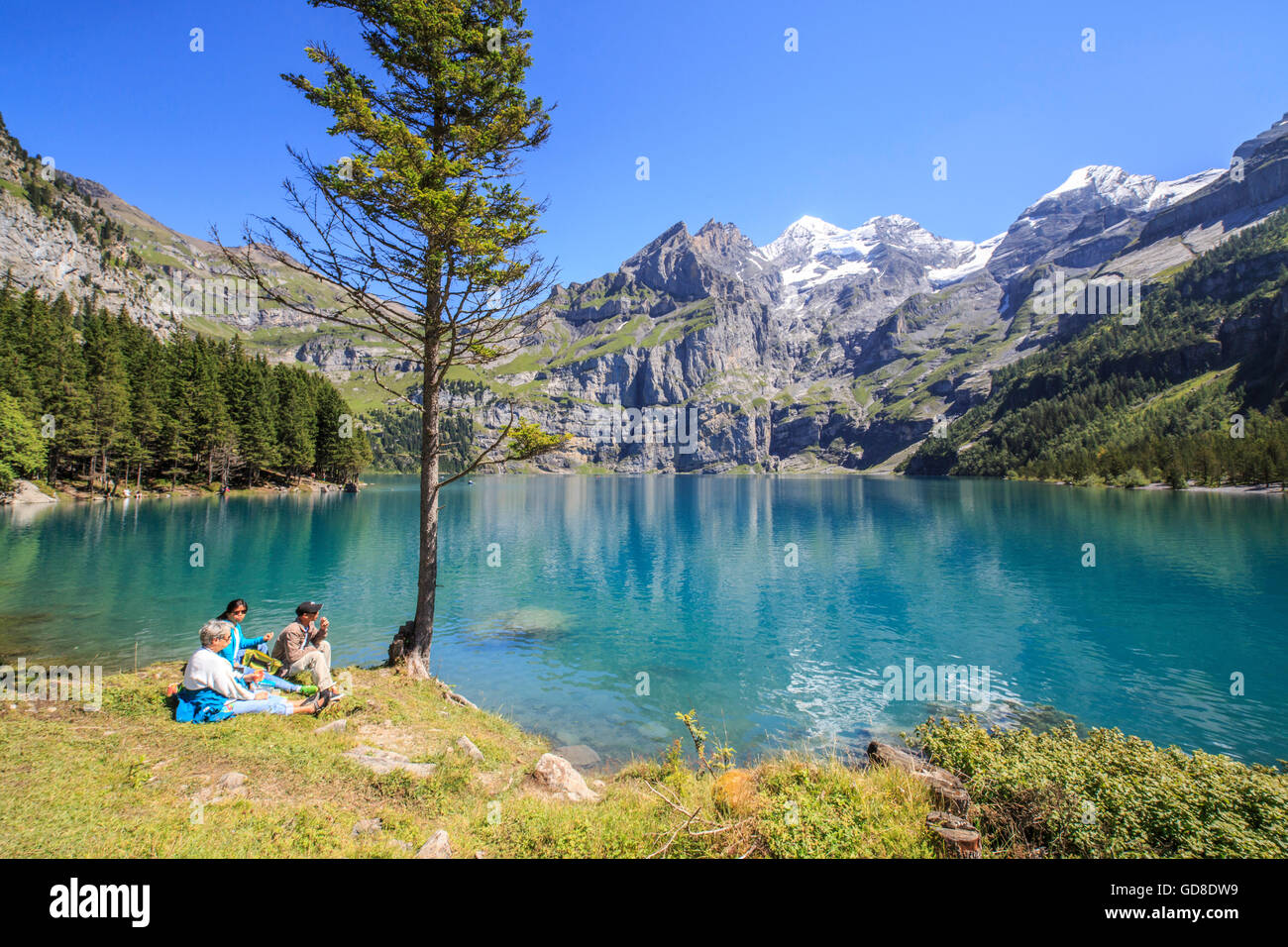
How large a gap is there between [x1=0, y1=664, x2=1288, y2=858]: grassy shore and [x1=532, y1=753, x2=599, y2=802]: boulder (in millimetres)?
250

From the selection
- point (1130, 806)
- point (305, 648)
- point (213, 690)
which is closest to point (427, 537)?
point (305, 648)

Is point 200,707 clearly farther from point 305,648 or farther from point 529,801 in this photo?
point 529,801

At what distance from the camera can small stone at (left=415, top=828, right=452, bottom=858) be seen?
688 cm

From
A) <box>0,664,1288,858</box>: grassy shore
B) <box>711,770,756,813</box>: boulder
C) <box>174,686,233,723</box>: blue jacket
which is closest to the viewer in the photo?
<box>0,664,1288,858</box>: grassy shore

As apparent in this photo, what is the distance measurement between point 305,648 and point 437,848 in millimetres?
10080

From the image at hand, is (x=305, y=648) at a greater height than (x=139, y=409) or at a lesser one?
lesser

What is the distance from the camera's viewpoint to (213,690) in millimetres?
11203

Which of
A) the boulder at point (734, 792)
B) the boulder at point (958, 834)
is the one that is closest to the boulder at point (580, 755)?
the boulder at point (734, 792)

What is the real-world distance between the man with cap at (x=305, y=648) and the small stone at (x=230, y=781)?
4.93 metres

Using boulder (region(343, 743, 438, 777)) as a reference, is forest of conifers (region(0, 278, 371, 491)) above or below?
above

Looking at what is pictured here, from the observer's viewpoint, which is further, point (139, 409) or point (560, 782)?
point (139, 409)

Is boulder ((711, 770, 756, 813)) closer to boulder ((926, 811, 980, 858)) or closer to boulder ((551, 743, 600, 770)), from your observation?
boulder ((926, 811, 980, 858))

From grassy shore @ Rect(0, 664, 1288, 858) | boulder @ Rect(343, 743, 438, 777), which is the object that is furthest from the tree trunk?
boulder @ Rect(343, 743, 438, 777)
